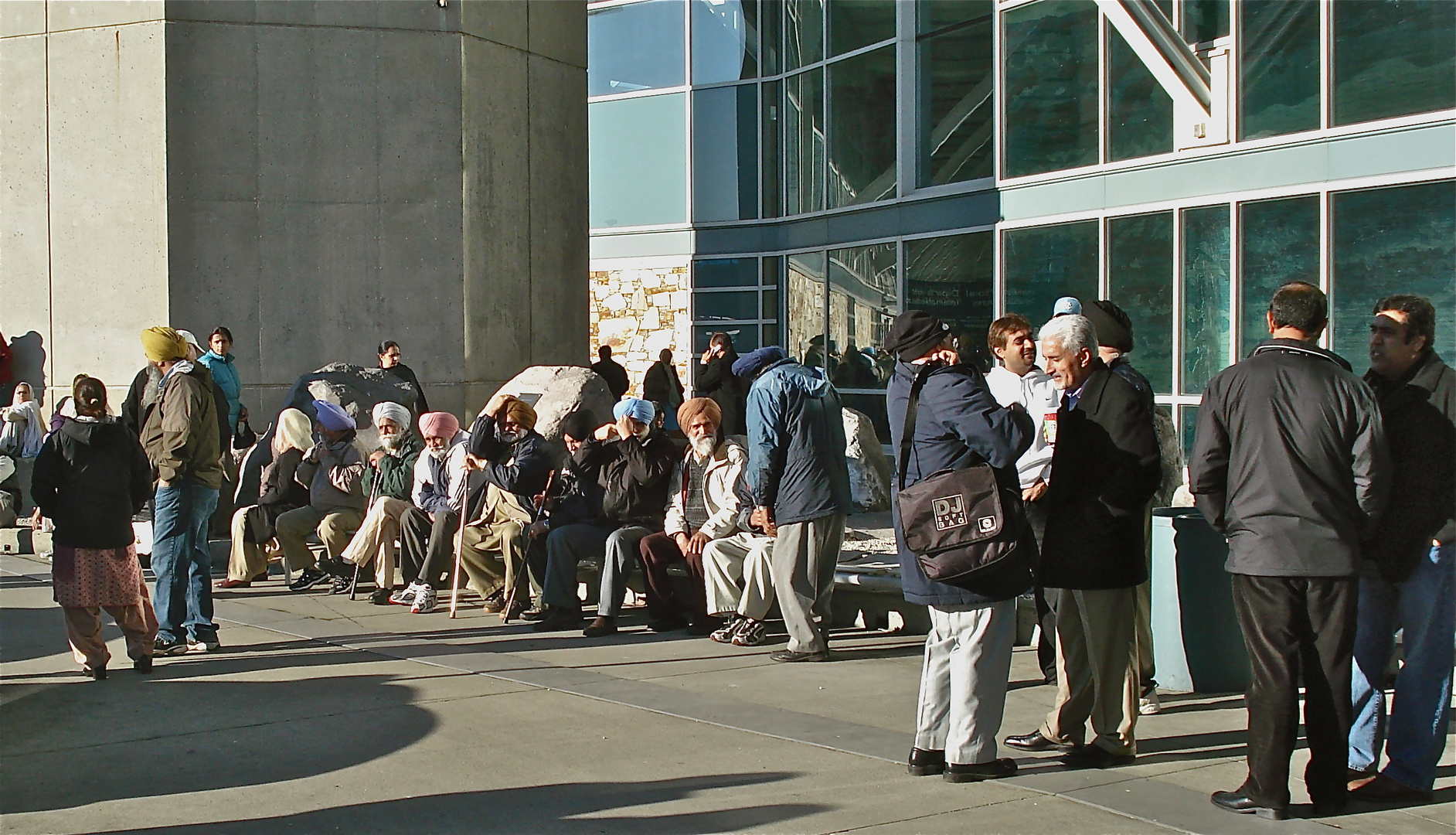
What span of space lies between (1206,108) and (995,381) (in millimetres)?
7687

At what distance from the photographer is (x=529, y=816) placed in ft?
17.9

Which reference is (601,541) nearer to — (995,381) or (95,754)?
(995,381)

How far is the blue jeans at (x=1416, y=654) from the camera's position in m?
5.64

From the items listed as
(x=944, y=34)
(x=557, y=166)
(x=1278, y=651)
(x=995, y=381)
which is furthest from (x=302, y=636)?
(x=944, y=34)

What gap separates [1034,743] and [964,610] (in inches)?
36.6

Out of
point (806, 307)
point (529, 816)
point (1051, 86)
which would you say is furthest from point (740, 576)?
point (806, 307)

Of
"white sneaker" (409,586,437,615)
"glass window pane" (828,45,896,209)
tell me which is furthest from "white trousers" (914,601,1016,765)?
"glass window pane" (828,45,896,209)

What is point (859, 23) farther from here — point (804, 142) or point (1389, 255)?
point (1389, 255)

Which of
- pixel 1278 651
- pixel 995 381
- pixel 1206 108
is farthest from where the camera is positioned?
pixel 1206 108

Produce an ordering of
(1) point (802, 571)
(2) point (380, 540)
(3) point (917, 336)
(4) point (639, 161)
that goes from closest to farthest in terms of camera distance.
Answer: (3) point (917, 336)
(1) point (802, 571)
(2) point (380, 540)
(4) point (639, 161)

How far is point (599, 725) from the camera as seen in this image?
273 inches

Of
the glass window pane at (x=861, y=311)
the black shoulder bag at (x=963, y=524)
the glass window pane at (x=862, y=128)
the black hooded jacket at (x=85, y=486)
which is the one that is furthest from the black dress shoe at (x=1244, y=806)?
the glass window pane at (x=862, y=128)

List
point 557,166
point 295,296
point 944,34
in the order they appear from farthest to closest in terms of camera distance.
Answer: point 944,34, point 557,166, point 295,296

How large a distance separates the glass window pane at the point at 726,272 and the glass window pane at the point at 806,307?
978 millimetres
